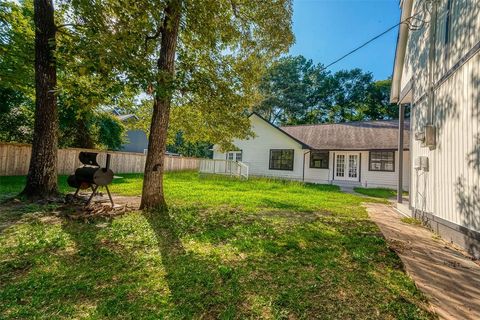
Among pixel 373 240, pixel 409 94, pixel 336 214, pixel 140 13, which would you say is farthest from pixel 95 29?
pixel 409 94

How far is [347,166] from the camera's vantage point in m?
15.9

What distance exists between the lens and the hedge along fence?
433 inches

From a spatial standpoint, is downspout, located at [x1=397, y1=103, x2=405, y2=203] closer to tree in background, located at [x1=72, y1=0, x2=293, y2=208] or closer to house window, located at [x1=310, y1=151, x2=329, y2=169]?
tree in background, located at [x1=72, y1=0, x2=293, y2=208]

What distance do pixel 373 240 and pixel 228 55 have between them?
6.23m

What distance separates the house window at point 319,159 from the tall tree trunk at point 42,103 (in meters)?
14.6

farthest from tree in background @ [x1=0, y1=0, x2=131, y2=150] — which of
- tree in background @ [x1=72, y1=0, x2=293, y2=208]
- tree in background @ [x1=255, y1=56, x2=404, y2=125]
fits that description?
tree in background @ [x1=255, y1=56, x2=404, y2=125]

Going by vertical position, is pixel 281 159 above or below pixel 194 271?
Answer: above

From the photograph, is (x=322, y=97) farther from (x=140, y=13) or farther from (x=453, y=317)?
(x=453, y=317)

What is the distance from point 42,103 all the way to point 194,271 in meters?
5.94

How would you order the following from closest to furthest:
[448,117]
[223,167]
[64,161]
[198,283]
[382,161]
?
[198,283] → [448,117] → [64,161] → [382,161] → [223,167]

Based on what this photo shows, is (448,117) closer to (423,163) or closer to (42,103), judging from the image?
(423,163)

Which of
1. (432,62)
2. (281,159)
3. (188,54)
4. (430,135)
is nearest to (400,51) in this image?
(432,62)

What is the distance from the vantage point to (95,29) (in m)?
4.77

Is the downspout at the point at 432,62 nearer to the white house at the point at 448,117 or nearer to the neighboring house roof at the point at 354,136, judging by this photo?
the white house at the point at 448,117
